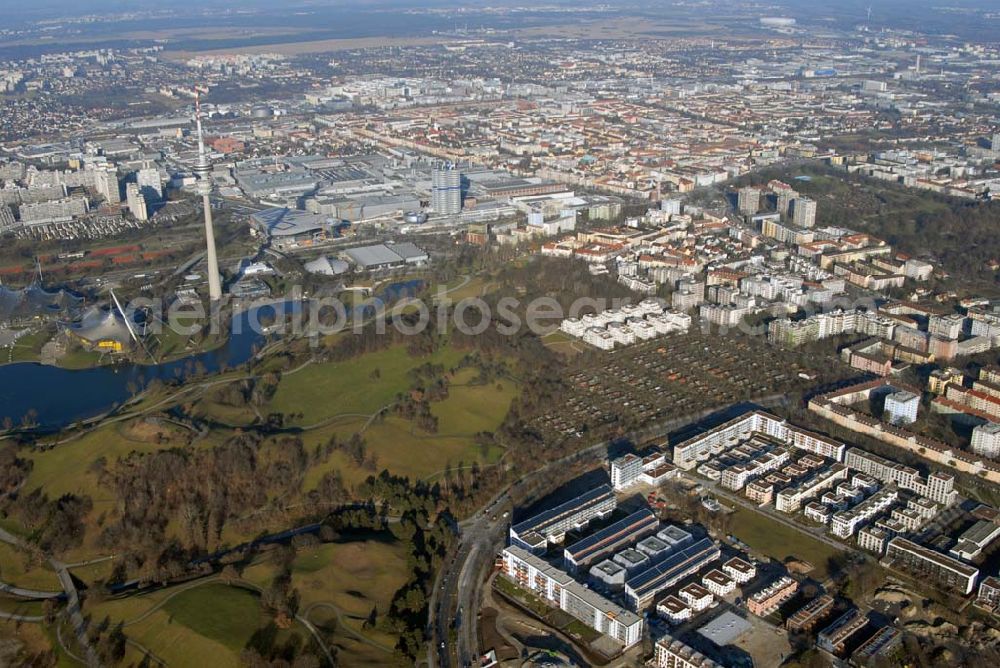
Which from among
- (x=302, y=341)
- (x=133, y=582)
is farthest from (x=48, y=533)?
(x=302, y=341)

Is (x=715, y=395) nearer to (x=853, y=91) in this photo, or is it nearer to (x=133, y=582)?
(x=133, y=582)

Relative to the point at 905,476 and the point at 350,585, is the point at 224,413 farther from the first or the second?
the point at 905,476

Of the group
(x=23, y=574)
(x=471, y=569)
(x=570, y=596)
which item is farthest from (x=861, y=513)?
(x=23, y=574)

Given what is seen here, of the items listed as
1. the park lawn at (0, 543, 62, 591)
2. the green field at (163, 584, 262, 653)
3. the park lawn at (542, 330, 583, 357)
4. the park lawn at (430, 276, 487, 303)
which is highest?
the park lawn at (430, 276, 487, 303)

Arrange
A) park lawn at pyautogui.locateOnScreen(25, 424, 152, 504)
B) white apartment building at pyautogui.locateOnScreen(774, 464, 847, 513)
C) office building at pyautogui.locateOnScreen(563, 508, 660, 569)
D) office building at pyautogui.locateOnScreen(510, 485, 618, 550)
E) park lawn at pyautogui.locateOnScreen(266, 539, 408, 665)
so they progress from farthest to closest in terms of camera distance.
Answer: park lawn at pyautogui.locateOnScreen(25, 424, 152, 504) → white apartment building at pyautogui.locateOnScreen(774, 464, 847, 513) → office building at pyautogui.locateOnScreen(510, 485, 618, 550) → office building at pyautogui.locateOnScreen(563, 508, 660, 569) → park lawn at pyautogui.locateOnScreen(266, 539, 408, 665)

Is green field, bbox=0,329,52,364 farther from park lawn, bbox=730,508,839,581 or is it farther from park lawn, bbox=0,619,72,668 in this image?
park lawn, bbox=730,508,839,581

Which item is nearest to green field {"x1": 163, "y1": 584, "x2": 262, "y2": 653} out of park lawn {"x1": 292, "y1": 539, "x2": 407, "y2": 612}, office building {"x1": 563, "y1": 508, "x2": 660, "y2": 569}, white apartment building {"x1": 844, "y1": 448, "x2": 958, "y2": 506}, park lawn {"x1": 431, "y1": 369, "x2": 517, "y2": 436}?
park lawn {"x1": 292, "y1": 539, "x2": 407, "y2": 612}

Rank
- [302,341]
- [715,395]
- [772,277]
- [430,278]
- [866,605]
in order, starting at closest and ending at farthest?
[866,605] → [715,395] → [302,341] → [772,277] → [430,278]

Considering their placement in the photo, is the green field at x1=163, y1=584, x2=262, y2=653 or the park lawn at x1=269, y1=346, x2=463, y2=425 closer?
the green field at x1=163, y1=584, x2=262, y2=653
